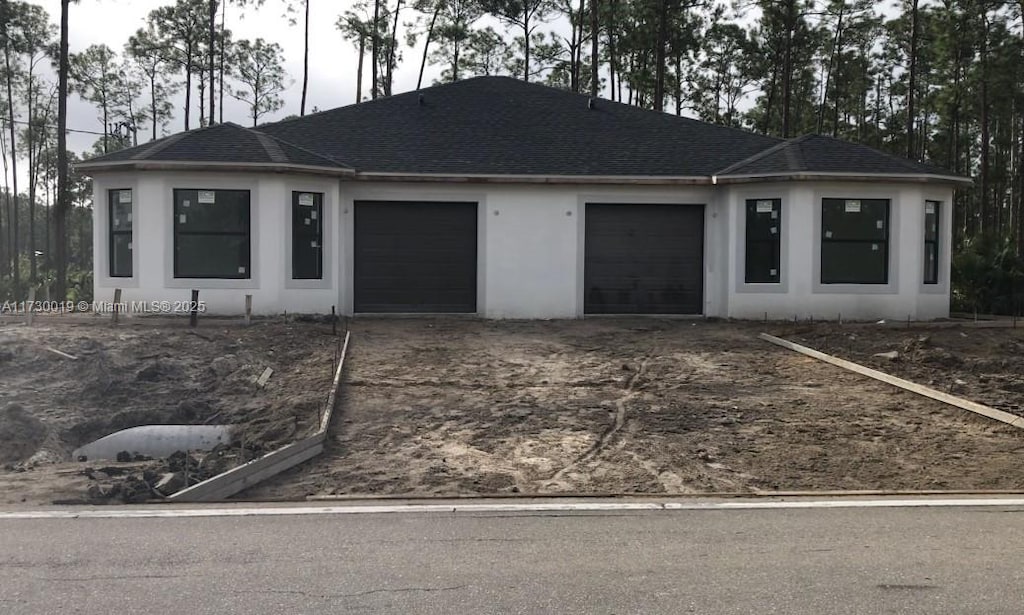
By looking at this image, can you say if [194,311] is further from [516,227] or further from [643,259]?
[643,259]

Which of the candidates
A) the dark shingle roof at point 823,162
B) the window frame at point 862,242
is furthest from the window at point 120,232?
the window frame at point 862,242

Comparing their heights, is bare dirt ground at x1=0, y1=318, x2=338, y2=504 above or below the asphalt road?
above

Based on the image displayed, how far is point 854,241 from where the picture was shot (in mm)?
18141

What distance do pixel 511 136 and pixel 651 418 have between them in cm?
1155

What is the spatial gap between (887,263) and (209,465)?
14.9 m

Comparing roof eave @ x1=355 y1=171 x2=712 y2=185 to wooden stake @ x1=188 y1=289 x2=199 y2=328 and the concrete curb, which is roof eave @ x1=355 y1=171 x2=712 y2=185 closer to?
wooden stake @ x1=188 y1=289 x2=199 y2=328

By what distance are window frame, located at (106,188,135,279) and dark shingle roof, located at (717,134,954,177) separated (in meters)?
12.6

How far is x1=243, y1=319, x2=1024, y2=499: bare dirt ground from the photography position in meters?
8.65

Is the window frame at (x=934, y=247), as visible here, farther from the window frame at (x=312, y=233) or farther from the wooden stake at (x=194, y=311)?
the wooden stake at (x=194, y=311)

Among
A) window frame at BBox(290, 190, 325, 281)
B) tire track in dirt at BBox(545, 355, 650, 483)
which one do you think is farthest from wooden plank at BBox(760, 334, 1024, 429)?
window frame at BBox(290, 190, 325, 281)

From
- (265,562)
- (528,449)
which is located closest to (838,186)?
(528,449)

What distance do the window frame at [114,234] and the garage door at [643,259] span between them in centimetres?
973

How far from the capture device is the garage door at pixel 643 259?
19.1 m

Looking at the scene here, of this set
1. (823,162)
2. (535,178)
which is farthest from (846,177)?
(535,178)
